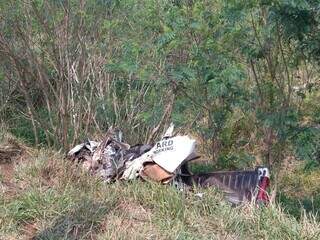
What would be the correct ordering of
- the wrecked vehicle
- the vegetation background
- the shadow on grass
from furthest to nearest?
the vegetation background → the wrecked vehicle → the shadow on grass

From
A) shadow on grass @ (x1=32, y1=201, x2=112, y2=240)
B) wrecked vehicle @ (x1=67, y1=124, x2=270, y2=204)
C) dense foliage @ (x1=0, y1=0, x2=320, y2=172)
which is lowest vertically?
shadow on grass @ (x1=32, y1=201, x2=112, y2=240)

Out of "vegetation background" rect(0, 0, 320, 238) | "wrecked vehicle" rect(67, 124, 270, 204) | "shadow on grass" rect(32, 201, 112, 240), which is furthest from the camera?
"vegetation background" rect(0, 0, 320, 238)

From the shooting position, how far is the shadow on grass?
4629mm

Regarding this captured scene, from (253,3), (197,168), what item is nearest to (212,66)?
(253,3)

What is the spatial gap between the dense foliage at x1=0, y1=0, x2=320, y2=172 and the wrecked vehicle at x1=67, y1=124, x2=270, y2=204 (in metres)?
0.54

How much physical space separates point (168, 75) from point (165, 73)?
52 mm

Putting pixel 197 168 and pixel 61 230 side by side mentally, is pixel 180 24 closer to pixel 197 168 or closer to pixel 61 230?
pixel 197 168

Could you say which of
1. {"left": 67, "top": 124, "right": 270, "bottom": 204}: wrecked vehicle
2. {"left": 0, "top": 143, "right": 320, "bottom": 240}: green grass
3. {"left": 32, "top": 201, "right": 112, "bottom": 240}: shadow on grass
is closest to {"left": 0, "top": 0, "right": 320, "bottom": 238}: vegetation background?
{"left": 67, "top": 124, "right": 270, "bottom": 204}: wrecked vehicle

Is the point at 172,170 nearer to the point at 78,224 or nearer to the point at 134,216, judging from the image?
the point at 134,216

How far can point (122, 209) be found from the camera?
508cm

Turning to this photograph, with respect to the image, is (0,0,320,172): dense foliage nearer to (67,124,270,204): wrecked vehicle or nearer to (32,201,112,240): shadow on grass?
(67,124,270,204): wrecked vehicle

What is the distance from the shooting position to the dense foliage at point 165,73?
19.9 ft

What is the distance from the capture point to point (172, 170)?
5.51m

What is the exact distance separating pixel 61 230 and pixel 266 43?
287 cm
